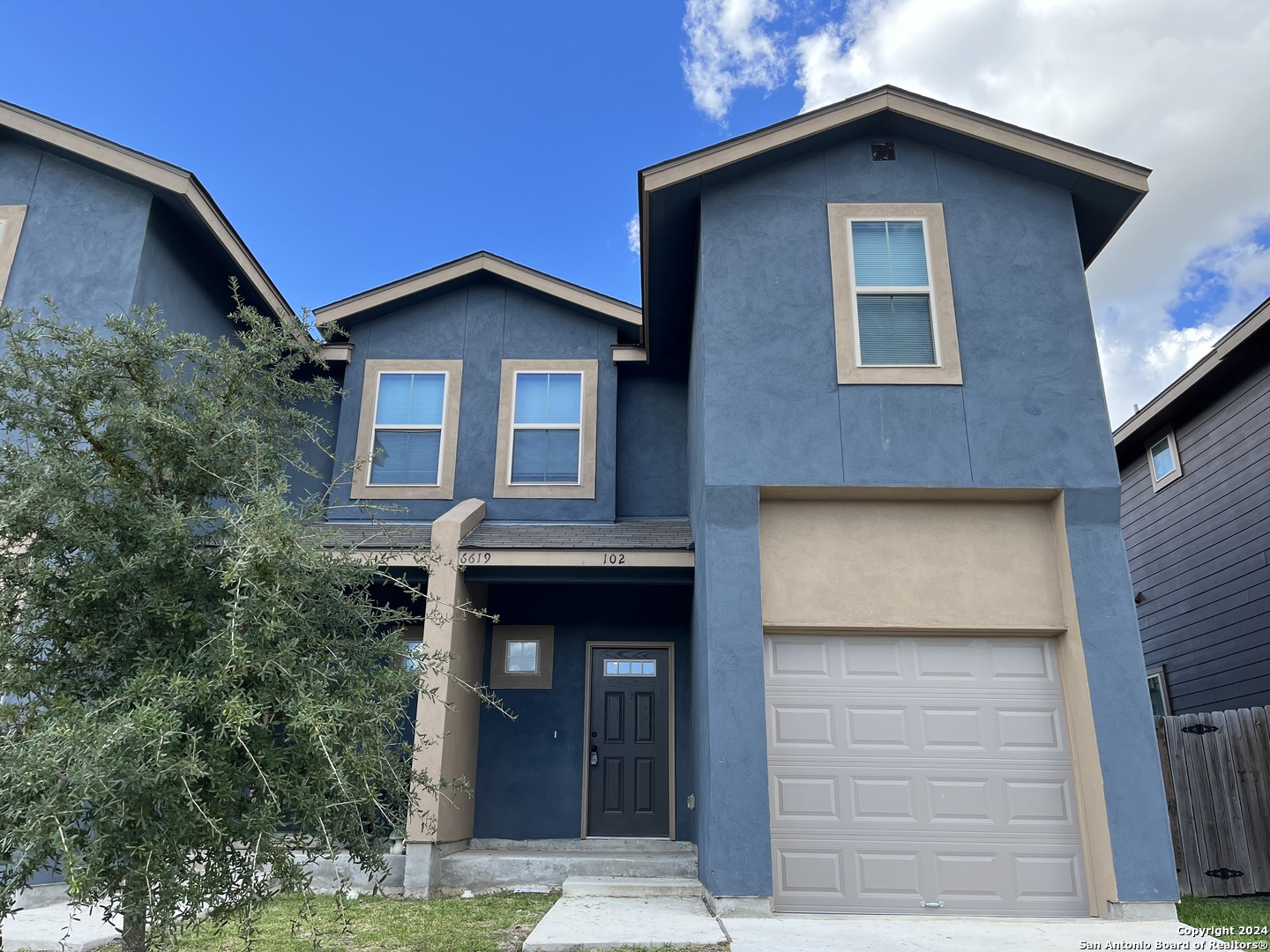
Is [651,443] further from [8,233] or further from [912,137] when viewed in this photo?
[8,233]

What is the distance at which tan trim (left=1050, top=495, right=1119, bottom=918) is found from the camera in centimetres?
659

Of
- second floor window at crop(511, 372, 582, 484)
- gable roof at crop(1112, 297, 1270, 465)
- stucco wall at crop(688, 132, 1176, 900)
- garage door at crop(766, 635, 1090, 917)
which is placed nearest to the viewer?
stucco wall at crop(688, 132, 1176, 900)

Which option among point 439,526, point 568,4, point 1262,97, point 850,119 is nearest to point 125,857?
point 439,526

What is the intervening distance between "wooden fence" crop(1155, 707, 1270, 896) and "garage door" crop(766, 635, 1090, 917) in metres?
2.40

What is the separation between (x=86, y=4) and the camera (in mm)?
13320

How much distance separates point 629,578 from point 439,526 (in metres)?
2.01

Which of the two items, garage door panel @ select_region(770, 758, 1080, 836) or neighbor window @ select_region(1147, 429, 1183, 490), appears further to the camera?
neighbor window @ select_region(1147, 429, 1183, 490)

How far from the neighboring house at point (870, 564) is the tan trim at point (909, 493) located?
0.04 m

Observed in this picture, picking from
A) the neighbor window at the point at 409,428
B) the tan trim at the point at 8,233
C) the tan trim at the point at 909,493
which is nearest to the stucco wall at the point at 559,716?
the neighbor window at the point at 409,428

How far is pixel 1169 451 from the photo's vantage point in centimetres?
1303

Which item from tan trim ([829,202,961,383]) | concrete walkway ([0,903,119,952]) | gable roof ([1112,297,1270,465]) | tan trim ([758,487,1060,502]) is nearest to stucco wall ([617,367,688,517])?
tan trim ([758,487,1060,502])

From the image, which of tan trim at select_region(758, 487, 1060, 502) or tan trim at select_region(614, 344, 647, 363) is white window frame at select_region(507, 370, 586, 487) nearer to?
tan trim at select_region(614, 344, 647, 363)

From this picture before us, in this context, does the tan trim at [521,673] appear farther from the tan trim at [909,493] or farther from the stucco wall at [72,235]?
the stucco wall at [72,235]

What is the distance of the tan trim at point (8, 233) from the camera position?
8820mm
